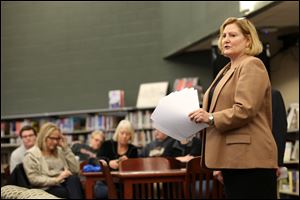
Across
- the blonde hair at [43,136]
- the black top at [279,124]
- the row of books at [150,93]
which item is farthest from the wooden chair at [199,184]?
the row of books at [150,93]

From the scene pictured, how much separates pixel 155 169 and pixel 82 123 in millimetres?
5127

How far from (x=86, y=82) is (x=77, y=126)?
845 mm

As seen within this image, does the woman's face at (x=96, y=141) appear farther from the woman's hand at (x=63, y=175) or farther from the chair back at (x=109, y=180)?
the chair back at (x=109, y=180)

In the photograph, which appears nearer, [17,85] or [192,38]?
[192,38]

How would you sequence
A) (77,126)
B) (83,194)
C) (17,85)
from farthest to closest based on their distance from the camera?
(17,85) < (77,126) < (83,194)

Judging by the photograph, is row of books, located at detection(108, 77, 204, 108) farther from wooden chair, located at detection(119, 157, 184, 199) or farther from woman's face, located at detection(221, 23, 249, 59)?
woman's face, located at detection(221, 23, 249, 59)

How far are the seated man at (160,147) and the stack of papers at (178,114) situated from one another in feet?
12.5

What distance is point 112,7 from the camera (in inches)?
398

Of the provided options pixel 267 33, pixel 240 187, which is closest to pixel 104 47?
pixel 267 33

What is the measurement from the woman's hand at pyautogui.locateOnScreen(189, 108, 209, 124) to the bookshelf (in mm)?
7015

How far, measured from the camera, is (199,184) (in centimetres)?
448

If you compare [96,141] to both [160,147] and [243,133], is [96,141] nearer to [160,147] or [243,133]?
[160,147]

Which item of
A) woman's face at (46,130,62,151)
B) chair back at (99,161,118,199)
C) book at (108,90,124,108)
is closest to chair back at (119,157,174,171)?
chair back at (99,161,118,199)

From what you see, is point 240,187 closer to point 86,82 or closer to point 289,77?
point 289,77
